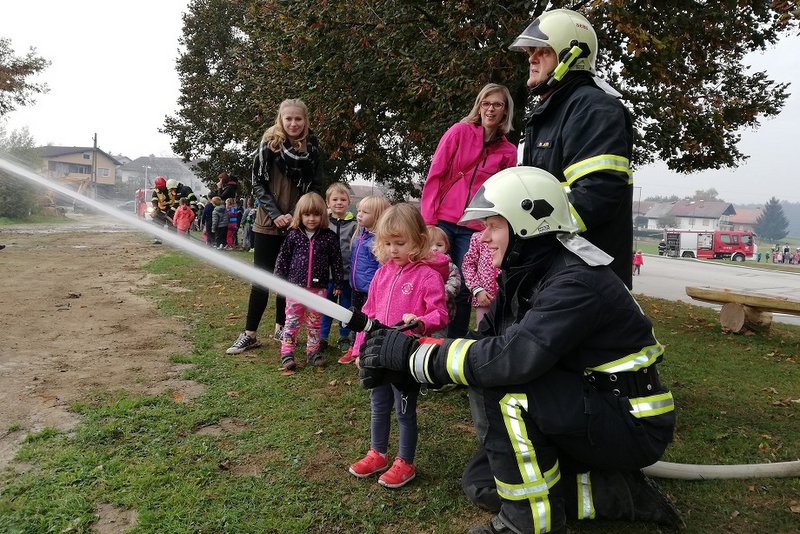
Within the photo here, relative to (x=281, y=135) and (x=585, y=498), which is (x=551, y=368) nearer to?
(x=585, y=498)

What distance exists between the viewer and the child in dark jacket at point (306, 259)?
5727mm

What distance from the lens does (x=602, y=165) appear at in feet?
10.8

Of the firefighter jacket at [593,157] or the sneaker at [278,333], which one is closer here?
the firefighter jacket at [593,157]

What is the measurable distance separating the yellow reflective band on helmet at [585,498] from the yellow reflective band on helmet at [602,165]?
5.40 ft

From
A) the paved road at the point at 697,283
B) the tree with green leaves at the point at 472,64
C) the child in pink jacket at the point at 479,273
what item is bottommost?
the paved road at the point at 697,283

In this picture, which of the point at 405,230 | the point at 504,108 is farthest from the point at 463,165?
the point at 405,230

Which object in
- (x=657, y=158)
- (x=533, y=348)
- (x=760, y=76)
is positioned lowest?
(x=533, y=348)

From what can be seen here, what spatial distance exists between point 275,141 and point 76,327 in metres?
3.68

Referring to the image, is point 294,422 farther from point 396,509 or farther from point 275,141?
point 275,141

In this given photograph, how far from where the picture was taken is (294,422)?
4441 millimetres

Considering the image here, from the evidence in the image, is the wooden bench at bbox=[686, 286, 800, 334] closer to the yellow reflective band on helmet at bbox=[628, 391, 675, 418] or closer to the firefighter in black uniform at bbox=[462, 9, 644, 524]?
the firefighter in black uniform at bbox=[462, 9, 644, 524]

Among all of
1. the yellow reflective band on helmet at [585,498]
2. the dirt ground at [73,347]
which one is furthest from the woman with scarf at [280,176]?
the yellow reflective band on helmet at [585,498]

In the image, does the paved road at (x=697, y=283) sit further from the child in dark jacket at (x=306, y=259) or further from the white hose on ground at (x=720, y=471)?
the white hose on ground at (x=720, y=471)

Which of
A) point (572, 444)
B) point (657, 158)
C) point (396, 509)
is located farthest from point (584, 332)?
point (657, 158)
